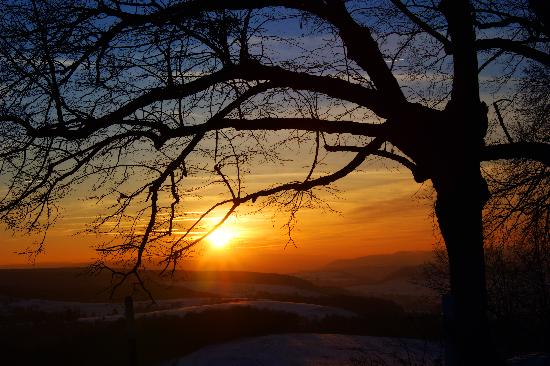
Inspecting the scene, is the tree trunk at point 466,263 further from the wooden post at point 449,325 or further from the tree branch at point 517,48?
the tree branch at point 517,48

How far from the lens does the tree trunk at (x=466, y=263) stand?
5.72 m

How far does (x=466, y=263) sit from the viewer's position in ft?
19.2

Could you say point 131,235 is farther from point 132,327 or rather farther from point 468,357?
point 132,327

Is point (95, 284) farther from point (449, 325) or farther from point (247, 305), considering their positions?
point (449, 325)

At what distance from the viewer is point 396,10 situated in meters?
7.68

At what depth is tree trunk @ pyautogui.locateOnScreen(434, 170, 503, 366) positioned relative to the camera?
5723 millimetres

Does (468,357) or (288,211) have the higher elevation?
(288,211)

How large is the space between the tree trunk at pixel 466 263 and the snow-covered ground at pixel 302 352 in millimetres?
7506

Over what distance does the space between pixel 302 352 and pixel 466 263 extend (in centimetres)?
1109

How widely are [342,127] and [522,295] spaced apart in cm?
1637

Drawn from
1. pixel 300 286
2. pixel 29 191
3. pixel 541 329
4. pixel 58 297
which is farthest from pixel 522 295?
pixel 300 286

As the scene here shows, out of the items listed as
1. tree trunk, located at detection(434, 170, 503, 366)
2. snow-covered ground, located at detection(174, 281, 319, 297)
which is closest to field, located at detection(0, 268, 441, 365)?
tree trunk, located at detection(434, 170, 503, 366)

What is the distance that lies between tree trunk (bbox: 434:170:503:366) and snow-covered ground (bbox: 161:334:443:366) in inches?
295

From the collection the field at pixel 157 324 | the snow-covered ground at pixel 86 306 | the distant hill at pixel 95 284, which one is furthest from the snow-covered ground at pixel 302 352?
the snow-covered ground at pixel 86 306
